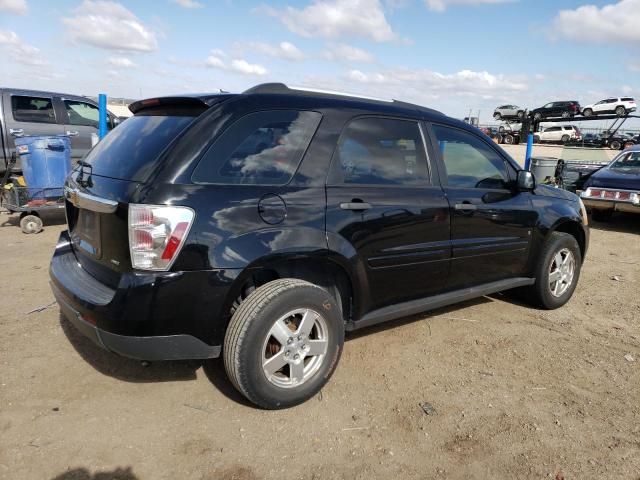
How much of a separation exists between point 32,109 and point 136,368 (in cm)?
779

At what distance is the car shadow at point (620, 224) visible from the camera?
9234 millimetres

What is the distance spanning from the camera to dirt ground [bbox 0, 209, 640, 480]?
2.49m

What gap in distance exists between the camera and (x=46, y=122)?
30.4ft

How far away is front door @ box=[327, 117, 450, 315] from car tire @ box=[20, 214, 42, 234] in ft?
19.6

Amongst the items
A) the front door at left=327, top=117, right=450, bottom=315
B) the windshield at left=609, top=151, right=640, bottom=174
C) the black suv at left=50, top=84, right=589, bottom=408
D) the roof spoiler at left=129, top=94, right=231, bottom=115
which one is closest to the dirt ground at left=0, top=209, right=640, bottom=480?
the black suv at left=50, top=84, right=589, bottom=408

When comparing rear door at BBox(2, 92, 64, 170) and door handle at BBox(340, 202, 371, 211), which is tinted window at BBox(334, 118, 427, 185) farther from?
rear door at BBox(2, 92, 64, 170)

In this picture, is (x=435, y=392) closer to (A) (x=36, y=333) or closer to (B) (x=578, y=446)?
(B) (x=578, y=446)

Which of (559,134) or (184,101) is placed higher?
(559,134)

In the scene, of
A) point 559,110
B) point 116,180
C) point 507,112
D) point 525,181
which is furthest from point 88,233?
point 507,112

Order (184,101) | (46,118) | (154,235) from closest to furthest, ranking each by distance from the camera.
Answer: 1. (154,235)
2. (184,101)
3. (46,118)

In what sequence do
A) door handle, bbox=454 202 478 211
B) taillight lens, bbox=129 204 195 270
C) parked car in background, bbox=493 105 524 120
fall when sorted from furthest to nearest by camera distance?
1. parked car in background, bbox=493 105 524 120
2. door handle, bbox=454 202 478 211
3. taillight lens, bbox=129 204 195 270

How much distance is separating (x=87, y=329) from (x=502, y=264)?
3.18 metres

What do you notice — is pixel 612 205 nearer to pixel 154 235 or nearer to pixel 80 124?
pixel 154 235

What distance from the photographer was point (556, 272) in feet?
15.3
